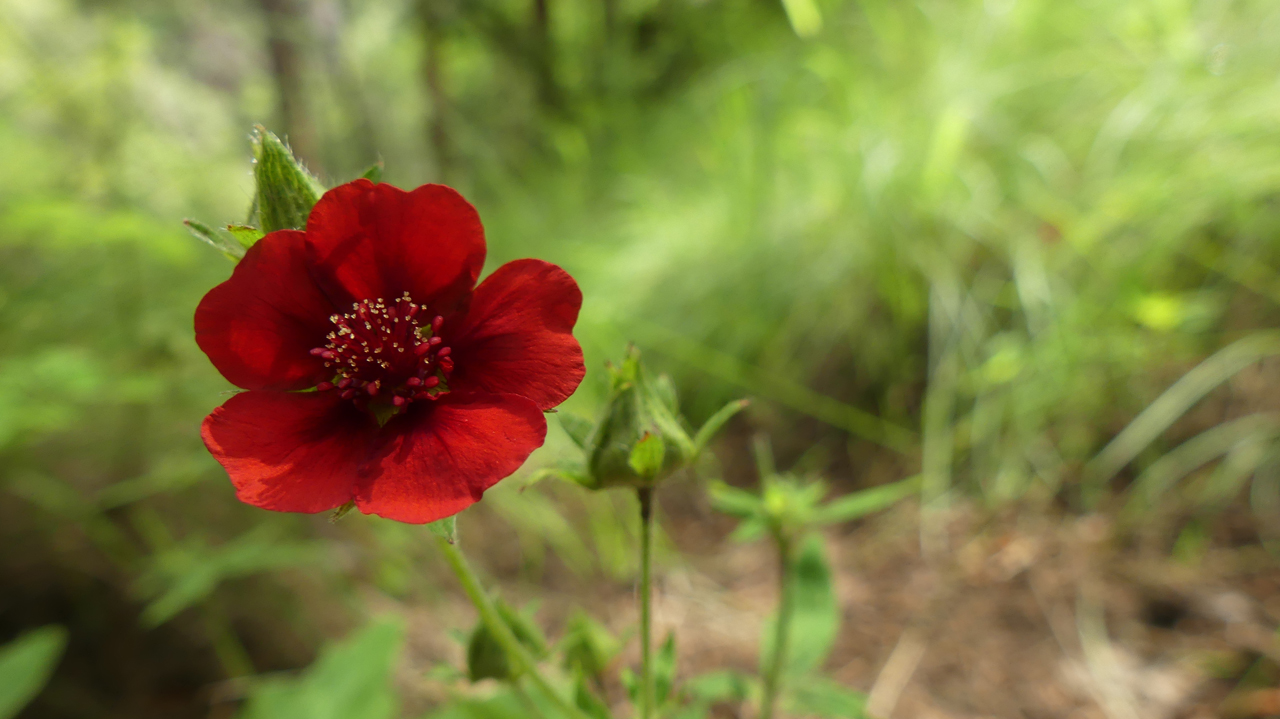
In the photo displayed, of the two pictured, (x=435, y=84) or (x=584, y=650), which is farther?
(x=435, y=84)

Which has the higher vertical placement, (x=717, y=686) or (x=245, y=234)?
(x=245, y=234)

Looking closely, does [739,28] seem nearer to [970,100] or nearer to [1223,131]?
[970,100]

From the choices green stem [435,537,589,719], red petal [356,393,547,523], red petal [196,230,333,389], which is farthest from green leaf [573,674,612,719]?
red petal [196,230,333,389]

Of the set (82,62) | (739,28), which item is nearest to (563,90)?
(739,28)

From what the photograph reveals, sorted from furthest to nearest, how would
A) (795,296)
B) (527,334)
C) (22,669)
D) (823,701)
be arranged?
(795,296) < (22,669) < (823,701) < (527,334)

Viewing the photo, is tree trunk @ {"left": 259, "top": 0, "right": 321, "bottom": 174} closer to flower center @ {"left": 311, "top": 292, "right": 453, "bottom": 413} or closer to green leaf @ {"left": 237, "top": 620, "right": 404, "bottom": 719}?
green leaf @ {"left": 237, "top": 620, "right": 404, "bottom": 719}

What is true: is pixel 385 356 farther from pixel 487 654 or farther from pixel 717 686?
pixel 717 686

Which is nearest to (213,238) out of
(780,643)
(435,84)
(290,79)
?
(780,643)
